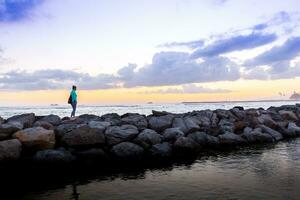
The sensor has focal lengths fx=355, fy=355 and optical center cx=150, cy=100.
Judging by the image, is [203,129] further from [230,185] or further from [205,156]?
[230,185]

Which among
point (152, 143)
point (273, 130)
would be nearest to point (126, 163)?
point (152, 143)

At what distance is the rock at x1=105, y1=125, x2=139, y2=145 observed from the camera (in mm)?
17047

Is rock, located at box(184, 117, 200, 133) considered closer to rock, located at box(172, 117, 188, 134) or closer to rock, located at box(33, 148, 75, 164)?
rock, located at box(172, 117, 188, 134)

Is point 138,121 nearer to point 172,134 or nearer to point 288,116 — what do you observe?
point 172,134

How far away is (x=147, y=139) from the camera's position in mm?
17609

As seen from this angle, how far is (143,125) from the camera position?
65.5 ft

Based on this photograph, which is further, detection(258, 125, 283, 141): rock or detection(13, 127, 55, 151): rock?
detection(258, 125, 283, 141): rock

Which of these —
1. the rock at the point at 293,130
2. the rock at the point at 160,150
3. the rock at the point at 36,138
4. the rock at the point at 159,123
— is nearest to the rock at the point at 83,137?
the rock at the point at 36,138

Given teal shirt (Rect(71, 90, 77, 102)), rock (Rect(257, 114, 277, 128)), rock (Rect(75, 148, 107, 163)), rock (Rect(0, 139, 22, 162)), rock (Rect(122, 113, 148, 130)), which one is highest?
teal shirt (Rect(71, 90, 77, 102))


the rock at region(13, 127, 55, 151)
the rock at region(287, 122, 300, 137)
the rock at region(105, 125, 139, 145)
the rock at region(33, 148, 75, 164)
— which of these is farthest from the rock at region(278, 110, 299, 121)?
the rock at region(13, 127, 55, 151)

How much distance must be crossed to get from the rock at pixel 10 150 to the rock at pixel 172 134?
732 cm

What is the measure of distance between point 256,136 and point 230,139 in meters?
2.20

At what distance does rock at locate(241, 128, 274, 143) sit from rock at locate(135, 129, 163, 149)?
6.80 meters

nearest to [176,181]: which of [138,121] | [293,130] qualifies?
[138,121]
